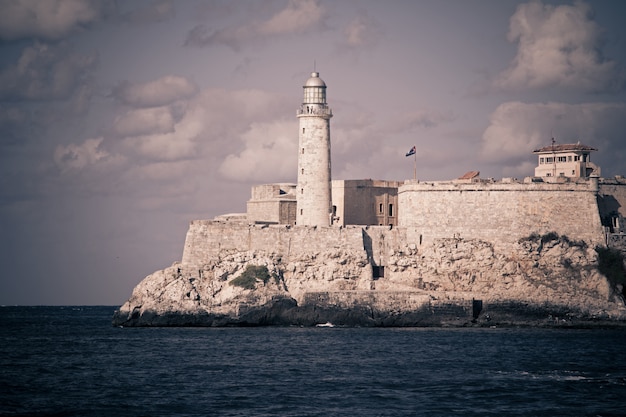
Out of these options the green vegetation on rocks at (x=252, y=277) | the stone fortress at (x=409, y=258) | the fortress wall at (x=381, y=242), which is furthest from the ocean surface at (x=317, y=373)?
the fortress wall at (x=381, y=242)

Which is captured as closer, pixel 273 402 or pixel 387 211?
pixel 273 402

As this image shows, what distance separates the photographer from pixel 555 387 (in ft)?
103

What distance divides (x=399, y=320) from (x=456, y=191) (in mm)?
7072

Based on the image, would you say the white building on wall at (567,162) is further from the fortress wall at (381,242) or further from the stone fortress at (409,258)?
the fortress wall at (381,242)

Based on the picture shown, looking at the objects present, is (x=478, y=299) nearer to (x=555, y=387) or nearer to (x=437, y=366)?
(x=437, y=366)

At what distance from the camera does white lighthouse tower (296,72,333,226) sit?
175ft

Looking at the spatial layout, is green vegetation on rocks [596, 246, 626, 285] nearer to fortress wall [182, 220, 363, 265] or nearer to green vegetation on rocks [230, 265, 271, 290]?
fortress wall [182, 220, 363, 265]

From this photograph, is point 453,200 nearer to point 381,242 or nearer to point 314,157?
point 381,242

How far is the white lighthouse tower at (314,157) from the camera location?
53250 mm

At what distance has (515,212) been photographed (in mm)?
51219

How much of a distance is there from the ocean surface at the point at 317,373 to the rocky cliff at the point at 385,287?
1117 mm

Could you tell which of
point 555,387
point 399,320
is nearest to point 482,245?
point 399,320

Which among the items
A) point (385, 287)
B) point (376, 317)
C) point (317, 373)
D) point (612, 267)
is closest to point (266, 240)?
point (385, 287)

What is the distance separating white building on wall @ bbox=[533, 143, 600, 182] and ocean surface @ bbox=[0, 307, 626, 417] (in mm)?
11300
